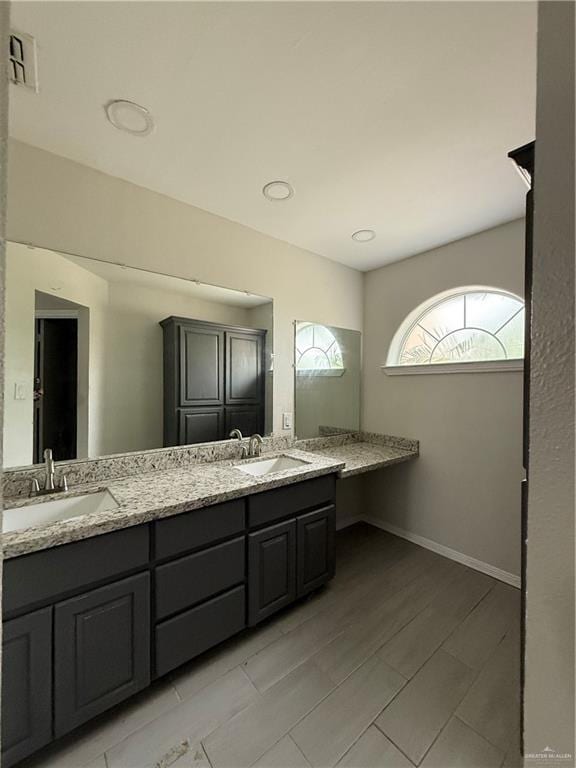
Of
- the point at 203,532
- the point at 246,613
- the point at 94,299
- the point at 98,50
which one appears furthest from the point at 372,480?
the point at 98,50

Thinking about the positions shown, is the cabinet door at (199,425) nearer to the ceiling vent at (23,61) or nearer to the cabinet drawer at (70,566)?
the cabinet drawer at (70,566)

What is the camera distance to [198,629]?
4.61 feet

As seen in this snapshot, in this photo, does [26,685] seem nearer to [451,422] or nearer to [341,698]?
[341,698]

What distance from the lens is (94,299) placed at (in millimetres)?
1671

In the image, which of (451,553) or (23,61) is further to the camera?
(451,553)

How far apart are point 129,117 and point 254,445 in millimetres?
1851

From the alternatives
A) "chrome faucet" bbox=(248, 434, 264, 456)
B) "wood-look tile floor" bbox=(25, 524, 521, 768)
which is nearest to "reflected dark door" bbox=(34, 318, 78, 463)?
"chrome faucet" bbox=(248, 434, 264, 456)

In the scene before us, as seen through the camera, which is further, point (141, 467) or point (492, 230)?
point (492, 230)

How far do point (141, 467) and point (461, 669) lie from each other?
6.28ft

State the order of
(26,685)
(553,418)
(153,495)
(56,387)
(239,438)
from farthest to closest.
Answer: (239,438) < (56,387) < (153,495) < (26,685) < (553,418)

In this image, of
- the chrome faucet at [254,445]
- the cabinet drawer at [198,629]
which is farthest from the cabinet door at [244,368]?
the cabinet drawer at [198,629]

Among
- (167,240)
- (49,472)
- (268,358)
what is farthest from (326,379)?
(49,472)

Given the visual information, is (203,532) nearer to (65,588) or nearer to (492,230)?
(65,588)

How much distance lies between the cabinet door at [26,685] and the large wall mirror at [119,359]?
705 mm
